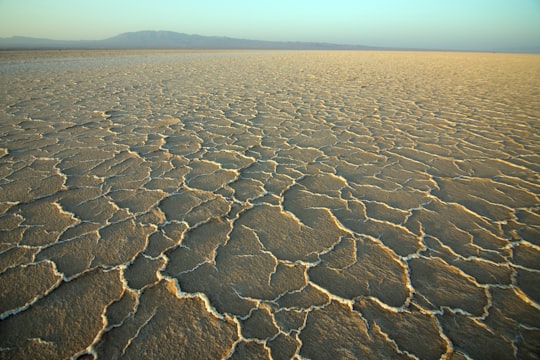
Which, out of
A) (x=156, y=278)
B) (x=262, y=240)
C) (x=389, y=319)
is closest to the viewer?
(x=389, y=319)

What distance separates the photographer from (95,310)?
1.16m

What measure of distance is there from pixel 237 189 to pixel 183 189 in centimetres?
38

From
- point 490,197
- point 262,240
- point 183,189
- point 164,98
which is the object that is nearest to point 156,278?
point 262,240

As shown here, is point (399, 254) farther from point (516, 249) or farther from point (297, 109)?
point (297, 109)

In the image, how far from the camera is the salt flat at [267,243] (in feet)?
3.53

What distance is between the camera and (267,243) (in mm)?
1571

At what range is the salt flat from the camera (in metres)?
1.08

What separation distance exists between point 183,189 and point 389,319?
1.51m

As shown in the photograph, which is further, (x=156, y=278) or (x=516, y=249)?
(x=516, y=249)

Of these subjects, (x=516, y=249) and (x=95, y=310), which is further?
(x=516, y=249)

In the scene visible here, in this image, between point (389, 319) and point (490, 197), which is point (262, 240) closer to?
point (389, 319)

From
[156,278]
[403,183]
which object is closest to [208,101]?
[403,183]

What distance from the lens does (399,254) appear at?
1.47 m

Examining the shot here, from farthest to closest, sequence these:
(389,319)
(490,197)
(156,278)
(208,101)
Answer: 1. (208,101)
2. (490,197)
3. (156,278)
4. (389,319)
